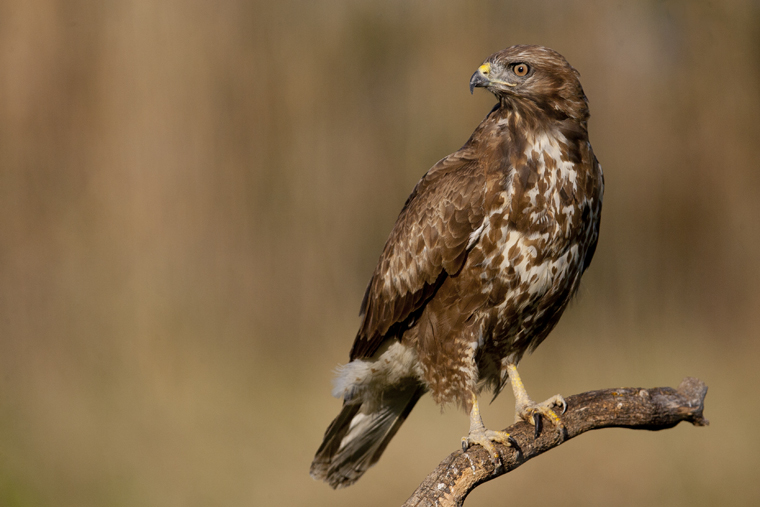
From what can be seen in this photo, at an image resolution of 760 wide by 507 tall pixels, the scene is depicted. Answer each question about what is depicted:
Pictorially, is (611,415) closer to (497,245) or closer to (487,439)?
(487,439)

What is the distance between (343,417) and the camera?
14.8ft

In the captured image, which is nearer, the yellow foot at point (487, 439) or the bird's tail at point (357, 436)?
the yellow foot at point (487, 439)

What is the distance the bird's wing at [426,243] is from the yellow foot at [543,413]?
81 centimetres

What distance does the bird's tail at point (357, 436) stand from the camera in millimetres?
4512

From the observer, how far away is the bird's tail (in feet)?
14.8

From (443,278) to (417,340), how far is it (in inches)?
17.3

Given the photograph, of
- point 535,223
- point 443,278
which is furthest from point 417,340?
point 535,223

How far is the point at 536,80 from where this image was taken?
3.37 meters

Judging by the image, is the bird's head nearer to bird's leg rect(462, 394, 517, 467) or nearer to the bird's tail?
bird's leg rect(462, 394, 517, 467)

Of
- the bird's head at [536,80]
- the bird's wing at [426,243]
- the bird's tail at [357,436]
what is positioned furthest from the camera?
the bird's tail at [357,436]

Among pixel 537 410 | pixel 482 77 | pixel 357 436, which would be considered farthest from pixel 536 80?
pixel 357 436

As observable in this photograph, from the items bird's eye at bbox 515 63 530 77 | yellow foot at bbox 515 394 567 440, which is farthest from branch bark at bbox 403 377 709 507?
bird's eye at bbox 515 63 530 77

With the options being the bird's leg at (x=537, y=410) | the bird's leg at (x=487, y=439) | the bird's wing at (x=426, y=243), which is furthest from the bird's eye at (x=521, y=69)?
the bird's leg at (x=487, y=439)

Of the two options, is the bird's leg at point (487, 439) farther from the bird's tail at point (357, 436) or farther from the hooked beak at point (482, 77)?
the hooked beak at point (482, 77)
